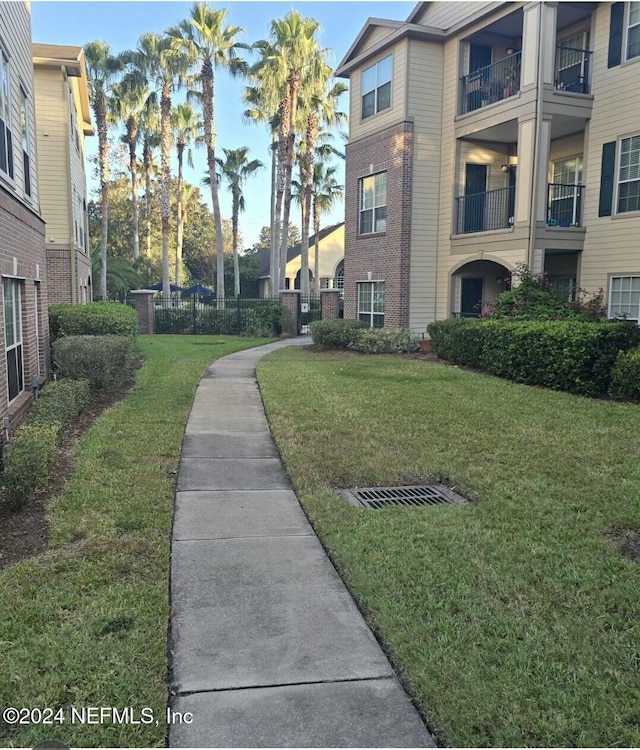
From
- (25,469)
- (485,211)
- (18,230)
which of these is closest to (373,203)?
(485,211)

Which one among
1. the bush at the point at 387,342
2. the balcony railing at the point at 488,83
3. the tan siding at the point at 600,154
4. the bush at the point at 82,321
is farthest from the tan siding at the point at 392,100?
the bush at the point at 82,321

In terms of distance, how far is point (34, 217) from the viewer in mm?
10195

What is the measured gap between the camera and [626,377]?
9812 mm

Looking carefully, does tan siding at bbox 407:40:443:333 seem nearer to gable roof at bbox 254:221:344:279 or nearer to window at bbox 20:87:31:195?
window at bbox 20:87:31:195

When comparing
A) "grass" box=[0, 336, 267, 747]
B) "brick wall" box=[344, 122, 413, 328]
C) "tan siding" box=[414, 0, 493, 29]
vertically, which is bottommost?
"grass" box=[0, 336, 267, 747]

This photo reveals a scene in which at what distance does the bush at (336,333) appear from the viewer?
1778cm

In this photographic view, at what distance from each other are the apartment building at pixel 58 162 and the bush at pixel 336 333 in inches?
282

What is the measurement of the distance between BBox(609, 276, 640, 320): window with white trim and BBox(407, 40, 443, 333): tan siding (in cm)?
518

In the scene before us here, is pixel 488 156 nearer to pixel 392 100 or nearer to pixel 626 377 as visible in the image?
pixel 392 100

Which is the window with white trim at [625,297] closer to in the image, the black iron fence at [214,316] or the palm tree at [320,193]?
the black iron fence at [214,316]

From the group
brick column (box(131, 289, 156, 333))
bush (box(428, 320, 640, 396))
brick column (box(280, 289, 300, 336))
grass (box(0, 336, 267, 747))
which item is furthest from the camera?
brick column (box(131, 289, 156, 333))

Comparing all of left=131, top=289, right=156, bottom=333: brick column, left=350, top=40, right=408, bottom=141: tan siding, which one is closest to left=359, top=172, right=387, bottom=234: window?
left=350, top=40, right=408, bottom=141: tan siding

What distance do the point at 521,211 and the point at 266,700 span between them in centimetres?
1441

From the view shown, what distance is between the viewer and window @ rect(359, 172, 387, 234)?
61.3 ft
